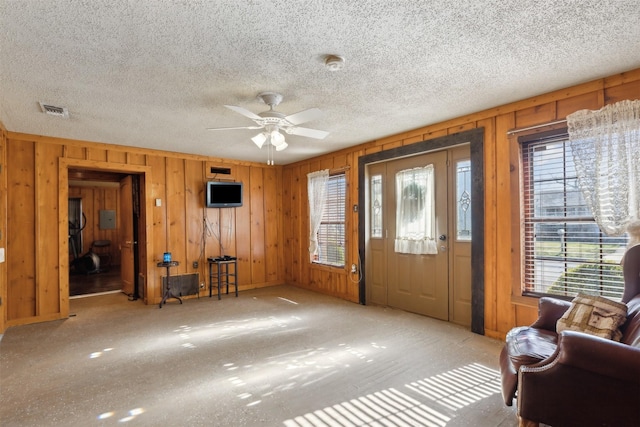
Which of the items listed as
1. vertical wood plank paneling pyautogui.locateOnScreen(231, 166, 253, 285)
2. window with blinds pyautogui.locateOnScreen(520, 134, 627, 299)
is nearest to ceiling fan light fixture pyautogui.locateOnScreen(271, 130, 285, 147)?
window with blinds pyautogui.locateOnScreen(520, 134, 627, 299)

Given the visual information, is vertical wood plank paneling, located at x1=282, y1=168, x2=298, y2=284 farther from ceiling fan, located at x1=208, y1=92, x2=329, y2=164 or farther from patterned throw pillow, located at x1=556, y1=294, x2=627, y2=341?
patterned throw pillow, located at x1=556, y1=294, x2=627, y2=341

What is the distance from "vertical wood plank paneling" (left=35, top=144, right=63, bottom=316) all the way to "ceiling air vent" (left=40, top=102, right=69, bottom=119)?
52.5 inches

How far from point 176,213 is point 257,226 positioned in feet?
5.10

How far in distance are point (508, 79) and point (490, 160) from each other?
3.23 feet

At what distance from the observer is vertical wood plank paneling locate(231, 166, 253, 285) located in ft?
20.5

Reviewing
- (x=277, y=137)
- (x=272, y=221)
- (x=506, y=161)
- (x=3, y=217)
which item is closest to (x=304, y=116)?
(x=277, y=137)

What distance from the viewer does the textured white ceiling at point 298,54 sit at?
185 cm

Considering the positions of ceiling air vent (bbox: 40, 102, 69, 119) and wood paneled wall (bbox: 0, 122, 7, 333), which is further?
wood paneled wall (bbox: 0, 122, 7, 333)

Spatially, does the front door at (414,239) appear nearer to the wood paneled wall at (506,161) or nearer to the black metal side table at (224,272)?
the wood paneled wall at (506,161)

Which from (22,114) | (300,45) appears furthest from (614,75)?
(22,114)

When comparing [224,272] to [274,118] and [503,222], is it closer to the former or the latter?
[274,118]

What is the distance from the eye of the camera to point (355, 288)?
5.27m

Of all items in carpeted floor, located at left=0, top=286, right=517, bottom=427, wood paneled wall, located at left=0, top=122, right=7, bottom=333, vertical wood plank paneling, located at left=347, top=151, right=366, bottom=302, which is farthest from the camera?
vertical wood plank paneling, located at left=347, top=151, right=366, bottom=302

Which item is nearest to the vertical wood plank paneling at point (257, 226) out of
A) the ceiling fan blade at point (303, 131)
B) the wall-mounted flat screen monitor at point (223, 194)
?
the wall-mounted flat screen monitor at point (223, 194)
